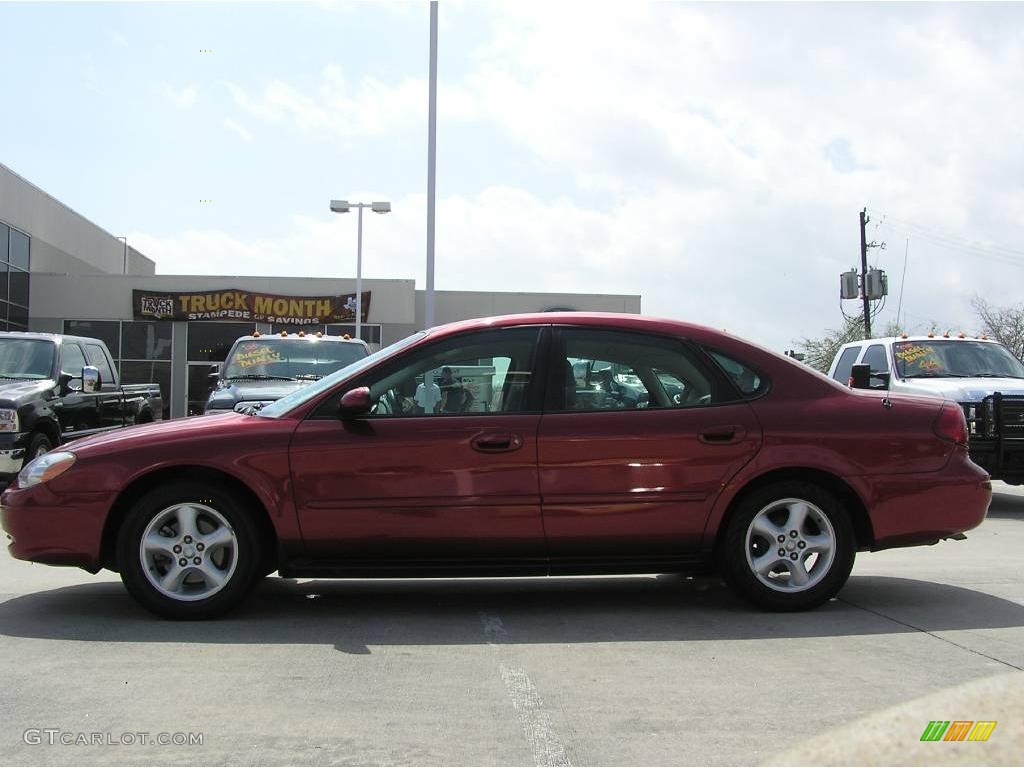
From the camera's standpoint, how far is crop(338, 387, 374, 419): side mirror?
17.3ft

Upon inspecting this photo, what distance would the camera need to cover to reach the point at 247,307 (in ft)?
110

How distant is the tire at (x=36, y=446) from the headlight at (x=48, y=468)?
5937 mm

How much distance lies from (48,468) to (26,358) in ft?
25.0

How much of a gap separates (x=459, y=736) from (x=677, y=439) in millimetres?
2303

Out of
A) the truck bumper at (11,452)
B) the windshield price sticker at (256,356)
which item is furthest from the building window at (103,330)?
the truck bumper at (11,452)

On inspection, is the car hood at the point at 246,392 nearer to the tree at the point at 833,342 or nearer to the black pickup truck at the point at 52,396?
the black pickup truck at the point at 52,396

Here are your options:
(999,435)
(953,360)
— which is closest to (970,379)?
(953,360)

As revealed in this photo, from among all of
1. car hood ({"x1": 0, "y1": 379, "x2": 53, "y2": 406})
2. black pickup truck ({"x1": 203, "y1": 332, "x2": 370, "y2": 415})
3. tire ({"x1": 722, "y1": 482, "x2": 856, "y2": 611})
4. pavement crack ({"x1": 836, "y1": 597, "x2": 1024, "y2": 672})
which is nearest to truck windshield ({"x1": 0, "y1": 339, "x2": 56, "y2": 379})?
car hood ({"x1": 0, "y1": 379, "x2": 53, "y2": 406})

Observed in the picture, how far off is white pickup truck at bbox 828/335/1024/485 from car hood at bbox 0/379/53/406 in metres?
9.08

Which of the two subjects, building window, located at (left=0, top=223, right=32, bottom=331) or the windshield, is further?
building window, located at (left=0, top=223, right=32, bottom=331)

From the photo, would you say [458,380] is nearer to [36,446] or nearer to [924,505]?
[924,505]

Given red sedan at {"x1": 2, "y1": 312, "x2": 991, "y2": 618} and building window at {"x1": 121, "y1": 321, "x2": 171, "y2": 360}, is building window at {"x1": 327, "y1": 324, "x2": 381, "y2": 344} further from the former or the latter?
red sedan at {"x1": 2, "y1": 312, "x2": 991, "y2": 618}

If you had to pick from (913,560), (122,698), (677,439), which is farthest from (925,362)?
(122,698)

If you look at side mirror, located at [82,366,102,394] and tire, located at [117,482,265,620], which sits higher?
side mirror, located at [82,366,102,394]
